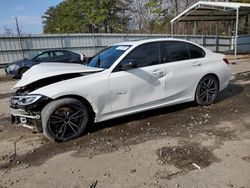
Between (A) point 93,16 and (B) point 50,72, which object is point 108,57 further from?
(A) point 93,16

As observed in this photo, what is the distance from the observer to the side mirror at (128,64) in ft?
15.0

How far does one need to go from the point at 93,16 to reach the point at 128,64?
93.9ft

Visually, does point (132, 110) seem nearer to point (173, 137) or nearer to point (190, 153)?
point (173, 137)

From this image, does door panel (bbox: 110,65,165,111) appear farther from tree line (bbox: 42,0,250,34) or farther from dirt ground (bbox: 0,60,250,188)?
tree line (bbox: 42,0,250,34)

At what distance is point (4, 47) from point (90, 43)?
633cm

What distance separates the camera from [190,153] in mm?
3760

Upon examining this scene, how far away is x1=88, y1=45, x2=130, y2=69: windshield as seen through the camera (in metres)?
4.88

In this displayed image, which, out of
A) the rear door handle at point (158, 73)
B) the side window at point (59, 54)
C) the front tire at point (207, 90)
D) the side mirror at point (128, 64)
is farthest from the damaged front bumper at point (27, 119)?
the side window at point (59, 54)

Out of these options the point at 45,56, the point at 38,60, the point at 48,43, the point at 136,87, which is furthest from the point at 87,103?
the point at 48,43

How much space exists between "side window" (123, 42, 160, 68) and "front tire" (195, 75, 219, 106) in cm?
134

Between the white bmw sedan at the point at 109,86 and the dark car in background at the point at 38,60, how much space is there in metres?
7.08

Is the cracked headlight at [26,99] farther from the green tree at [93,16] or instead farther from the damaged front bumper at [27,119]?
the green tree at [93,16]

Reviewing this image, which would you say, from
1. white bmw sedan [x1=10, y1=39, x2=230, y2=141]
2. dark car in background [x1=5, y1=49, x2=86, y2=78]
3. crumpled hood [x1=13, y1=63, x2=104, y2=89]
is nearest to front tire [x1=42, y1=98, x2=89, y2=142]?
white bmw sedan [x1=10, y1=39, x2=230, y2=141]

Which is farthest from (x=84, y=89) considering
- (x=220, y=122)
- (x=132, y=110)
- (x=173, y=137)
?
(x=220, y=122)
